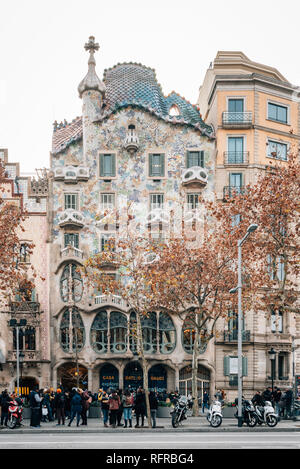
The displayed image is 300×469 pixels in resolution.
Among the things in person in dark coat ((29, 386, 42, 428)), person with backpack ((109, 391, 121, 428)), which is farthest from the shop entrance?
person with backpack ((109, 391, 121, 428))

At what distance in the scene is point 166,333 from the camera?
4509 cm

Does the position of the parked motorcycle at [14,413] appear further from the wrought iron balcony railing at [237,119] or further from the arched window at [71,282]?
the wrought iron balcony railing at [237,119]

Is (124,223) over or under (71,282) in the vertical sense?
over

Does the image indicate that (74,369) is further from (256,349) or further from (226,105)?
(226,105)

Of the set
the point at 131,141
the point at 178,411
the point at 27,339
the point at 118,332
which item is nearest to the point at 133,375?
the point at 118,332

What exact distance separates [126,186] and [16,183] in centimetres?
780

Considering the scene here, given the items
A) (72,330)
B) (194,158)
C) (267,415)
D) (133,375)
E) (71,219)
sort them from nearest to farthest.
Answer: (267,415) < (72,330) < (71,219) < (133,375) < (194,158)

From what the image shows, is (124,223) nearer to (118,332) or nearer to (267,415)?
(118,332)

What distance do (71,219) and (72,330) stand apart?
7612 millimetres

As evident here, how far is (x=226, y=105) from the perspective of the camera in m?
47.7

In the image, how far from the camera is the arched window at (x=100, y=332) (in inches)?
1750

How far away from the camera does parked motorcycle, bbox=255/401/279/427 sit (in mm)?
27422
